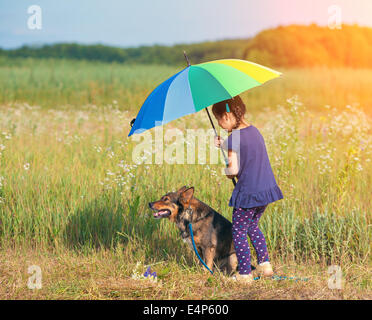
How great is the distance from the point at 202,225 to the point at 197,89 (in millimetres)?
1473

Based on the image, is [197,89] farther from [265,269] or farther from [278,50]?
[278,50]

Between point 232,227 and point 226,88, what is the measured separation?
1463mm

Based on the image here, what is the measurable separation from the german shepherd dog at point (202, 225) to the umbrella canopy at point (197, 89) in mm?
853

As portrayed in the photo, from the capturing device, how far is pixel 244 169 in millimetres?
4859

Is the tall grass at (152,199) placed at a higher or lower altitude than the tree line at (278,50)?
lower

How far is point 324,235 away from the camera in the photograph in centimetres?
629

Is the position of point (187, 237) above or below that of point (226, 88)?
below

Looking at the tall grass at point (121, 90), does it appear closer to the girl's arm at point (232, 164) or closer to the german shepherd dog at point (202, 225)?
the german shepherd dog at point (202, 225)

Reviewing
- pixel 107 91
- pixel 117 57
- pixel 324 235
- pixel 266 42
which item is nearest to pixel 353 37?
pixel 266 42

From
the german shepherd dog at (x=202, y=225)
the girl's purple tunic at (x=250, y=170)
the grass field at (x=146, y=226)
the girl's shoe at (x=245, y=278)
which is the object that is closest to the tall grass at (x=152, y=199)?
the grass field at (x=146, y=226)

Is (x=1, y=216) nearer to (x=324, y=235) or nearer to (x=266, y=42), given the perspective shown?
(x=324, y=235)

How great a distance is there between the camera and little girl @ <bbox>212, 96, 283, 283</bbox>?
4812 mm

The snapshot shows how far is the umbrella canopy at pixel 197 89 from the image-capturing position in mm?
4551

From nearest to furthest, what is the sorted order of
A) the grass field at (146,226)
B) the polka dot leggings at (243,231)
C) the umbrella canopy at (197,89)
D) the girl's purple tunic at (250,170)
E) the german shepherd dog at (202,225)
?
1. the umbrella canopy at (197,89)
2. the girl's purple tunic at (250,170)
3. the polka dot leggings at (243,231)
4. the german shepherd dog at (202,225)
5. the grass field at (146,226)
